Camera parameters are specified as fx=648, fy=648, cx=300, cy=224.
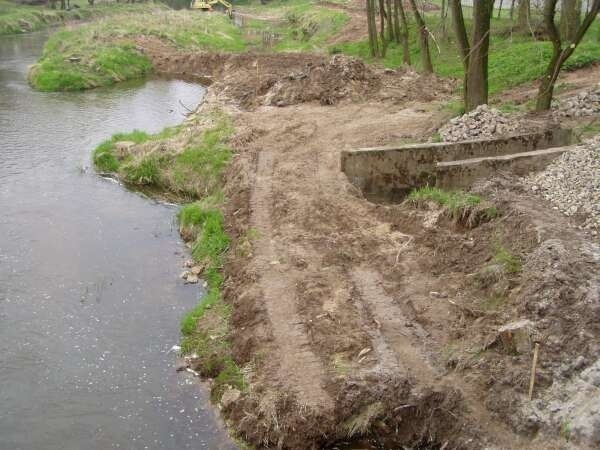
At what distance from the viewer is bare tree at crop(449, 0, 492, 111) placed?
18.3 metres

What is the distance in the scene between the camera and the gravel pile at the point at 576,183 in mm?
12992

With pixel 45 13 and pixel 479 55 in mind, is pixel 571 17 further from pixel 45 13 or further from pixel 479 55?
pixel 45 13

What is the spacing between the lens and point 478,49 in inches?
739

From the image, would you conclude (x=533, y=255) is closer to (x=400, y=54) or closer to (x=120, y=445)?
(x=120, y=445)

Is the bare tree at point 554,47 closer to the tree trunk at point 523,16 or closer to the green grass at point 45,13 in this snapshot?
the tree trunk at point 523,16

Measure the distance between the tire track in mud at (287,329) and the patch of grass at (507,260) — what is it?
3907 millimetres

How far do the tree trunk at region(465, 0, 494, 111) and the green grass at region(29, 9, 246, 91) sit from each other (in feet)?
74.6

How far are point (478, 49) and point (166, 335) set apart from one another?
40.0ft

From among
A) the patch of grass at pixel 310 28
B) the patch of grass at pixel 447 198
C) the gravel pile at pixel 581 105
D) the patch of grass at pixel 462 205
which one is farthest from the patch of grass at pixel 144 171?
the patch of grass at pixel 310 28

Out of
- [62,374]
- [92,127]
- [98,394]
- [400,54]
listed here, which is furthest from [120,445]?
[400,54]

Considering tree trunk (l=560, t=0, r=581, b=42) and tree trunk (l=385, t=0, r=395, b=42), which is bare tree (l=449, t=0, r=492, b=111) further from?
tree trunk (l=385, t=0, r=395, b=42)

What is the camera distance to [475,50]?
18734 mm

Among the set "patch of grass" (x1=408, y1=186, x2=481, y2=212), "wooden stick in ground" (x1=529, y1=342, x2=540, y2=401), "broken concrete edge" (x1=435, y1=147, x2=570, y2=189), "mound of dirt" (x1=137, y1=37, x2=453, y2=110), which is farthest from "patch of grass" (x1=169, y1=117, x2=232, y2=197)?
"wooden stick in ground" (x1=529, y1=342, x2=540, y2=401)

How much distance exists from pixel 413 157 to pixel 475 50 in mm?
Answer: 4187
